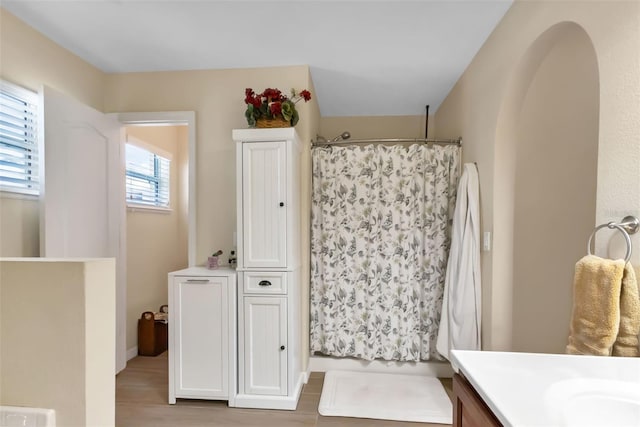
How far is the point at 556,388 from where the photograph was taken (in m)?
0.69

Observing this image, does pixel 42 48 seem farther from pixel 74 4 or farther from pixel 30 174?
pixel 30 174

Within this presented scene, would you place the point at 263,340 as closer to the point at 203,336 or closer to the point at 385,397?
the point at 203,336

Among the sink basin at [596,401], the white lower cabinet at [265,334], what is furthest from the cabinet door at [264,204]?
the sink basin at [596,401]

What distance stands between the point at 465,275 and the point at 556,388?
1502 mm

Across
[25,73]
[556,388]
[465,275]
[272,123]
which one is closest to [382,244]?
[465,275]

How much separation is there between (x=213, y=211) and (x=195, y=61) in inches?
45.2

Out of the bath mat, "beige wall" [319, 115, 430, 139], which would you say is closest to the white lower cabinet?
the bath mat

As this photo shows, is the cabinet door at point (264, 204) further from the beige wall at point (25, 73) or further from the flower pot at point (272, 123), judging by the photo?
the beige wall at point (25, 73)

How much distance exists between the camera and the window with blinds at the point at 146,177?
300cm

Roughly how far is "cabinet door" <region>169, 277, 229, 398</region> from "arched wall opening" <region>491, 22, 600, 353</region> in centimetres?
178

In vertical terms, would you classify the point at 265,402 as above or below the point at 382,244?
below

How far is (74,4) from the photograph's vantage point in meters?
1.74

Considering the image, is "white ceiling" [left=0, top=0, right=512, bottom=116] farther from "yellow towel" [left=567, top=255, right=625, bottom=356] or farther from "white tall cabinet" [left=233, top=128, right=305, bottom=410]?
"yellow towel" [left=567, top=255, right=625, bottom=356]

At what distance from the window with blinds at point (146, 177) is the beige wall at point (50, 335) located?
7.82 ft
